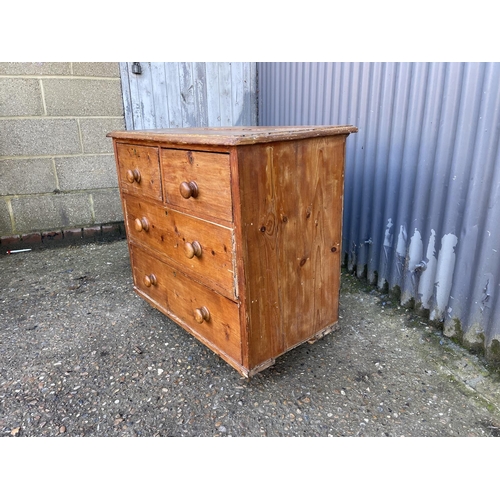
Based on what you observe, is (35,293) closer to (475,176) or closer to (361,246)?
(361,246)

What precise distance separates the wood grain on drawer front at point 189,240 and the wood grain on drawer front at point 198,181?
0.07m

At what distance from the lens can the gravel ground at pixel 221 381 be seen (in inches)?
62.2

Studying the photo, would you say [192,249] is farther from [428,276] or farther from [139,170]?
[428,276]

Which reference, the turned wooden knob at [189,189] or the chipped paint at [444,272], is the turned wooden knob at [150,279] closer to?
the turned wooden knob at [189,189]

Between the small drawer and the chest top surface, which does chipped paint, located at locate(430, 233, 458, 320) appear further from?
the small drawer

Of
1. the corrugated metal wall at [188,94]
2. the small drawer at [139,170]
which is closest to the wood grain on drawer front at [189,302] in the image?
the small drawer at [139,170]

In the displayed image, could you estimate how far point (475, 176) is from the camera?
5.94 ft

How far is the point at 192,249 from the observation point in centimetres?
172

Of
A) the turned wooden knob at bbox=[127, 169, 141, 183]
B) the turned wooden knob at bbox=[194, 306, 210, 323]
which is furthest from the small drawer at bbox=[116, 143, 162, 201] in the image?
the turned wooden knob at bbox=[194, 306, 210, 323]

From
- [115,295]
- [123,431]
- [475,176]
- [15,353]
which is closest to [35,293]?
[115,295]

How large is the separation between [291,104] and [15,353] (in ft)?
8.72

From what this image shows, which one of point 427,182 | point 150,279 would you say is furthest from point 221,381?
point 427,182

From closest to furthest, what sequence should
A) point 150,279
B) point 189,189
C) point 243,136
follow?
point 243,136 < point 189,189 < point 150,279

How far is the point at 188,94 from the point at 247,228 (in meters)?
Answer: 2.70
